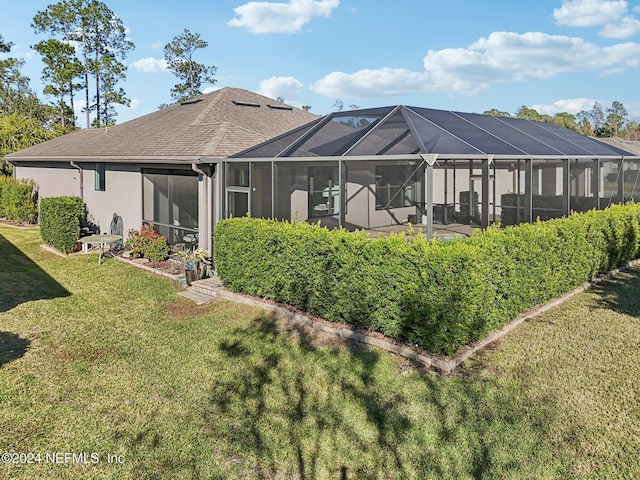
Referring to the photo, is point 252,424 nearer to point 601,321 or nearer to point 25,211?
point 601,321

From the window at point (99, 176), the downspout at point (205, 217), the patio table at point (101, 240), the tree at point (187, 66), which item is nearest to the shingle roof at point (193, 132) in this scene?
the window at point (99, 176)

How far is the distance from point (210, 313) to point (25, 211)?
45.9 ft

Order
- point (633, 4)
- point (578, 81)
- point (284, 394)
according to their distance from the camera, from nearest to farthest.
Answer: point (284, 394)
point (633, 4)
point (578, 81)

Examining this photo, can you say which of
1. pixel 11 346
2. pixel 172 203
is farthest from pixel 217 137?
pixel 11 346

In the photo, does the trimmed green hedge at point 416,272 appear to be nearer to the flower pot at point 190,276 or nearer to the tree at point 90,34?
the flower pot at point 190,276

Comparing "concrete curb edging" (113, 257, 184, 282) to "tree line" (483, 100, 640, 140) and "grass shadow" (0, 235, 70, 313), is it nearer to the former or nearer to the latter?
"grass shadow" (0, 235, 70, 313)

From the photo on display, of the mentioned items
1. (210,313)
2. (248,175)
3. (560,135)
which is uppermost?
(560,135)

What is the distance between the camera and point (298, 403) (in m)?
4.68

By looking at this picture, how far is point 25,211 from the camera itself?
17453mm

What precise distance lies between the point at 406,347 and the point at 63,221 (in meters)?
10.3

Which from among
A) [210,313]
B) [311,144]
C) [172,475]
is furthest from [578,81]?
[172,475]

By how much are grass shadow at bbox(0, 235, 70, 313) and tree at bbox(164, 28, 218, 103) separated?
32.2 m

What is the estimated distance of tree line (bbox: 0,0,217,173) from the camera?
3381 centimetres

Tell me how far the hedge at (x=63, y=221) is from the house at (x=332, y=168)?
1014 millimetres
